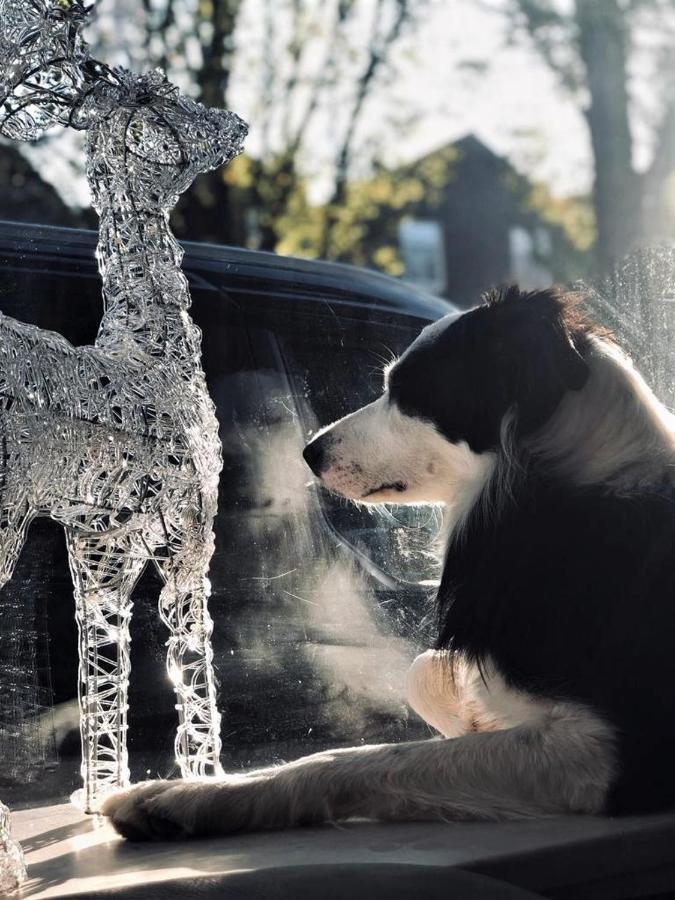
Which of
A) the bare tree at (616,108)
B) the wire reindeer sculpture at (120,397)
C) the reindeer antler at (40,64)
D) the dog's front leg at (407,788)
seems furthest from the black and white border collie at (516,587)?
the bare tree at (616,108)

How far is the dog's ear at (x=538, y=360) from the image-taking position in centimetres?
224

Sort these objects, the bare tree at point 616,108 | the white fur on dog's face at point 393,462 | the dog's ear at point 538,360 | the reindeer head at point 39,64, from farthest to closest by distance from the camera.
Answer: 1. the bare tree at point 616,108
2. the white fur on dog's face at point 393,462
3. the dog's ear at point 538,360
4. the reindeer head at point 39,64

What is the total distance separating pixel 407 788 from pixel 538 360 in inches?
35.3

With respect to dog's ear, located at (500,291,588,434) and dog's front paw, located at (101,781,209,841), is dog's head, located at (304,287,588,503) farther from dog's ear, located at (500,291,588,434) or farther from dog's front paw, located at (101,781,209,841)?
dog's front paw, located at (101,781,209,841)

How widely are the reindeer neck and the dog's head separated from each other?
0.61 metres

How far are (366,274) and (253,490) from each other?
0.92 m

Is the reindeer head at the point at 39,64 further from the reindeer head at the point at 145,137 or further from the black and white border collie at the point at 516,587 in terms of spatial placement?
the black and white border collie at the point at 516,587

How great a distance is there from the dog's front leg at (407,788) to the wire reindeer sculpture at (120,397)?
0.17m

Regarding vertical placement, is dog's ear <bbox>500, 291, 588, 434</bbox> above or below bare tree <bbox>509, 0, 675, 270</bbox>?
below

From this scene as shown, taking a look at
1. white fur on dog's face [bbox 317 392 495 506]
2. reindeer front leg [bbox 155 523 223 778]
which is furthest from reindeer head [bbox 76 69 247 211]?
white fur on dog's face [bbox 317 392 495 506]

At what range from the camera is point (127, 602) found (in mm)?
1922

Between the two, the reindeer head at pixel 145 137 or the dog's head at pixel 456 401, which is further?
the dog's head at pixel 456 401

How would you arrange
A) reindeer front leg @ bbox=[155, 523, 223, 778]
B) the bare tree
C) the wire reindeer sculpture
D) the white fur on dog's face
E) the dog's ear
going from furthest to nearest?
the bare tree < the white fur on dog's face < the dog's ear < reindeer front leg @ bbox=[155, 523, 223, 778] < the wire reindeer sculpture

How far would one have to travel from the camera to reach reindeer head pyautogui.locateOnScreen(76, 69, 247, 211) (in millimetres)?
1933
